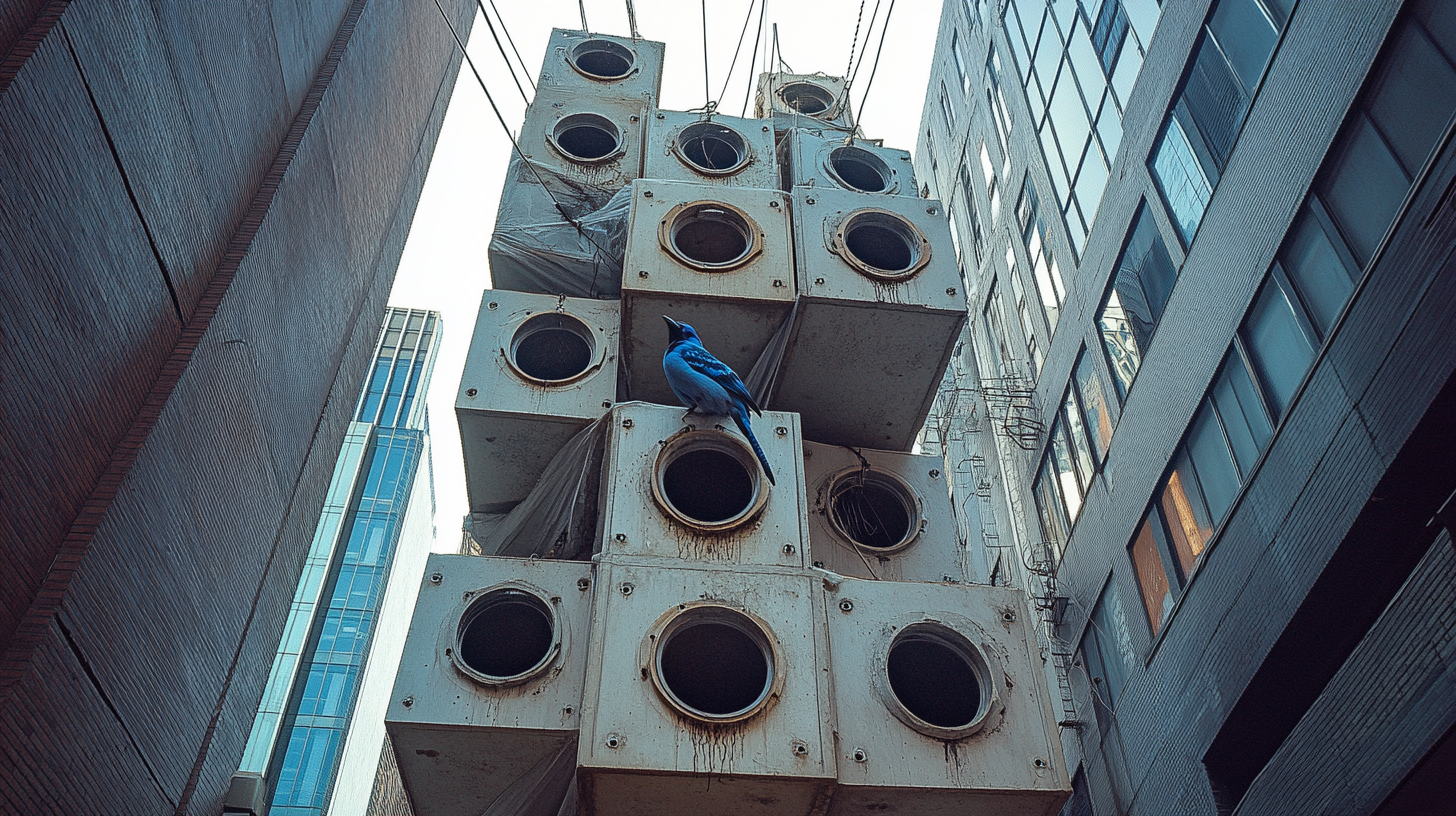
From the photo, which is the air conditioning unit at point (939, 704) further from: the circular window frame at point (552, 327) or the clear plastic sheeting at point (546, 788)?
the circular window frame at point (552, 327)

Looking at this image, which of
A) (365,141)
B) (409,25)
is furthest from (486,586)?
(409,25)

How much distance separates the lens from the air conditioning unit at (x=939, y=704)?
296 inches

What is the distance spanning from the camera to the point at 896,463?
38.2 ft

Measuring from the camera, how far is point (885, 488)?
11508mm

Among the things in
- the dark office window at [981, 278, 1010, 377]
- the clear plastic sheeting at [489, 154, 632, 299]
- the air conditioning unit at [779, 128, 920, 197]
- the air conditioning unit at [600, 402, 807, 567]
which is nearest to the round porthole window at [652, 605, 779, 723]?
the air conditioning unit at [600, 402, 807, 567]

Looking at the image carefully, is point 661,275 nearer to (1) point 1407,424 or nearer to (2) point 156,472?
(2) point 156,472

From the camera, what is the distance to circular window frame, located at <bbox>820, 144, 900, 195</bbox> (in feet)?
44.3

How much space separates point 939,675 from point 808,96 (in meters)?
13.3

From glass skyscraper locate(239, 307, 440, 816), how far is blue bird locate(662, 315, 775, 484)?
4394 cm

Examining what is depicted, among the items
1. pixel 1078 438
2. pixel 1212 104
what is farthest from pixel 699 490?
pixel 1078 438

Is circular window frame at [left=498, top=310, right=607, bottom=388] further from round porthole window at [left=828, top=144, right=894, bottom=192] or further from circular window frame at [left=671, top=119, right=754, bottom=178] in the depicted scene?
round porthole window at [left=828, top=144, right=894, bottom=192]

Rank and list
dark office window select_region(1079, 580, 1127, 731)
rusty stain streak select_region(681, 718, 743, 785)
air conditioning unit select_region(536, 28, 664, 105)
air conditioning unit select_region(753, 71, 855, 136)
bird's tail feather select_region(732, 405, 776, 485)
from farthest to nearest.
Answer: air conditioning unit select_region(753, 71, 855, 136) < air conditioning unit select_region(536, 28, 664, 105) < dark office window select_region(1079, 580, 1127, 731) < bird's tail feather select_region(732, 405, 776, 485) < rusty stain streak select_region(681, 718, 743, 785)

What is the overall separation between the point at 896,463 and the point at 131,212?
7.88m

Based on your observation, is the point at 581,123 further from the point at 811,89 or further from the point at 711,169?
the point at 811,89
